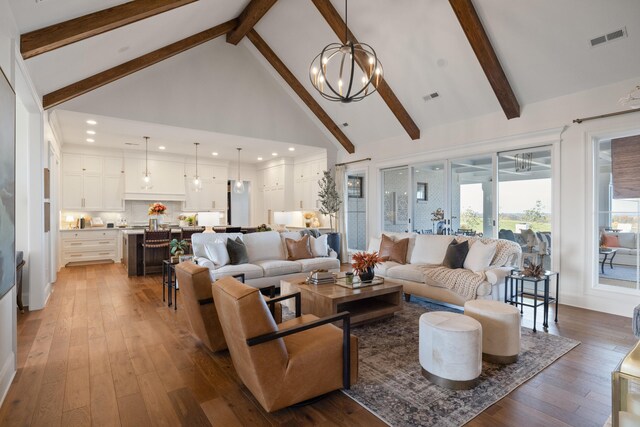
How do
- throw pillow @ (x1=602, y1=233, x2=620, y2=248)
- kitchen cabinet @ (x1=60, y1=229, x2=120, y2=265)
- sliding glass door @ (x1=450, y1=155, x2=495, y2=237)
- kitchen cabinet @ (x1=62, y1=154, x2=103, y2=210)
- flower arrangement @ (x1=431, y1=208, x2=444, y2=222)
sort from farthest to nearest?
kitchen cabinet @ (x1=62, y1=154, x2=103, y2=210), kitchen cabinet @ (x1=60, y1=229, x2=120, y2=265), flower arrangement @ (x1=431, y1=208, x2=444, y2=222), sliding glass door @ (x1=450, y1=155, x2=495, y2=237), throw pillow @ (x1=602, y1=233, x2=620, y2=248)

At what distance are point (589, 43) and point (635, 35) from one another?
40 cm

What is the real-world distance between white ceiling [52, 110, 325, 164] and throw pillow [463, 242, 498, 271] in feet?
16.4

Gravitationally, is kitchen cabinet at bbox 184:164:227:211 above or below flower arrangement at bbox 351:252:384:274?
above

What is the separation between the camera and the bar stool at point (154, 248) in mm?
6488

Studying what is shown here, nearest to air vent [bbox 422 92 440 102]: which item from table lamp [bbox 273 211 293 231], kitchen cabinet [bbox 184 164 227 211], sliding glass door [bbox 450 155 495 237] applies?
sliding glass door [bbox 450 155 495 237]

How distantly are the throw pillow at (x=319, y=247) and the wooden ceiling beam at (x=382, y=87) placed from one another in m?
2.80

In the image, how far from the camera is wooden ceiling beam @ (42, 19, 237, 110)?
180 inches

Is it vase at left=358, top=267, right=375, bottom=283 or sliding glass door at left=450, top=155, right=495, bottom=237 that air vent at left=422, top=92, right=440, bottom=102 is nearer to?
sliding glass door at left=450, top=155, right=495, bottom=237

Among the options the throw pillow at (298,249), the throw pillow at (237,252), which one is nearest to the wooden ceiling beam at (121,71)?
the throw pillow at (237,252)

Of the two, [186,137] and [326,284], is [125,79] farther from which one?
[326,284]

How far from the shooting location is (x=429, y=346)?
2475 millimetres

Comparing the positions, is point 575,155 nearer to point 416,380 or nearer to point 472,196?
point 472,196

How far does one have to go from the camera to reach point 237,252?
195 inches

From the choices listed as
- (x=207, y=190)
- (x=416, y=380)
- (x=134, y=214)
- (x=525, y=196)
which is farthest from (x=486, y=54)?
(x=134, y=214)
